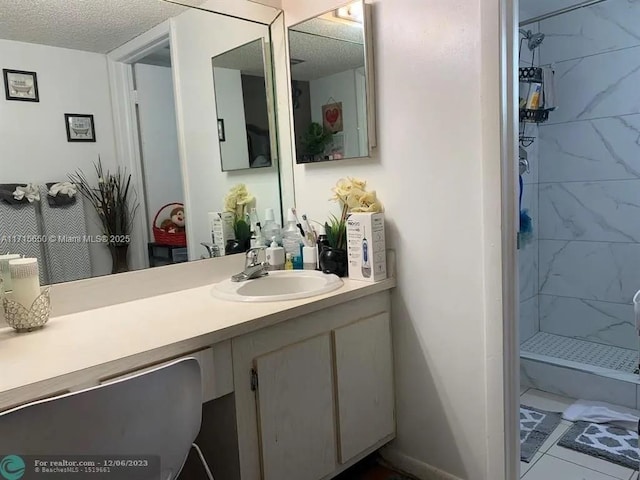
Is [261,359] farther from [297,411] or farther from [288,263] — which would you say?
[288,263]

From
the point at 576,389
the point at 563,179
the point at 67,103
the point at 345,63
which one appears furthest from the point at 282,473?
the point at 563,179

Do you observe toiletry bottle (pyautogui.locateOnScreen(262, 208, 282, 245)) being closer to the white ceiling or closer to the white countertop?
the white countertop

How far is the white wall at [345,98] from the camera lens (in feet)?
5.74

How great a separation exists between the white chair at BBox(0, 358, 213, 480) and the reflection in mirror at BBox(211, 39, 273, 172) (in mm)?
1118

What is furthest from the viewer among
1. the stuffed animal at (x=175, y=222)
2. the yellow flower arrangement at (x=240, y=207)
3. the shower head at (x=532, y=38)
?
the shower head at (x=532, y=38)

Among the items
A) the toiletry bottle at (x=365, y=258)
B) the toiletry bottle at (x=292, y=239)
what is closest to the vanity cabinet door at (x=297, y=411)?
→ the toiletry bottle at (x=365, y=258)

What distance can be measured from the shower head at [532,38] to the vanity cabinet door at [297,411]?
7.22ft

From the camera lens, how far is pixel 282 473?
1.40 meters

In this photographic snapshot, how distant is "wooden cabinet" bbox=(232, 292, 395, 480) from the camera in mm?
1328

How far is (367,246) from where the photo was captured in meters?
1.64

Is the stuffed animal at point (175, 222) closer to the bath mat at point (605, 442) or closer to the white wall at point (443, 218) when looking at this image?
the white wall at point (443, 218)

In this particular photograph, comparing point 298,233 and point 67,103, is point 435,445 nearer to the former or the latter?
point 298,233

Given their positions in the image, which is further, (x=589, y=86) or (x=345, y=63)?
(x=589, y=86)

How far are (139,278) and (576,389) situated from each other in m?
2.03
